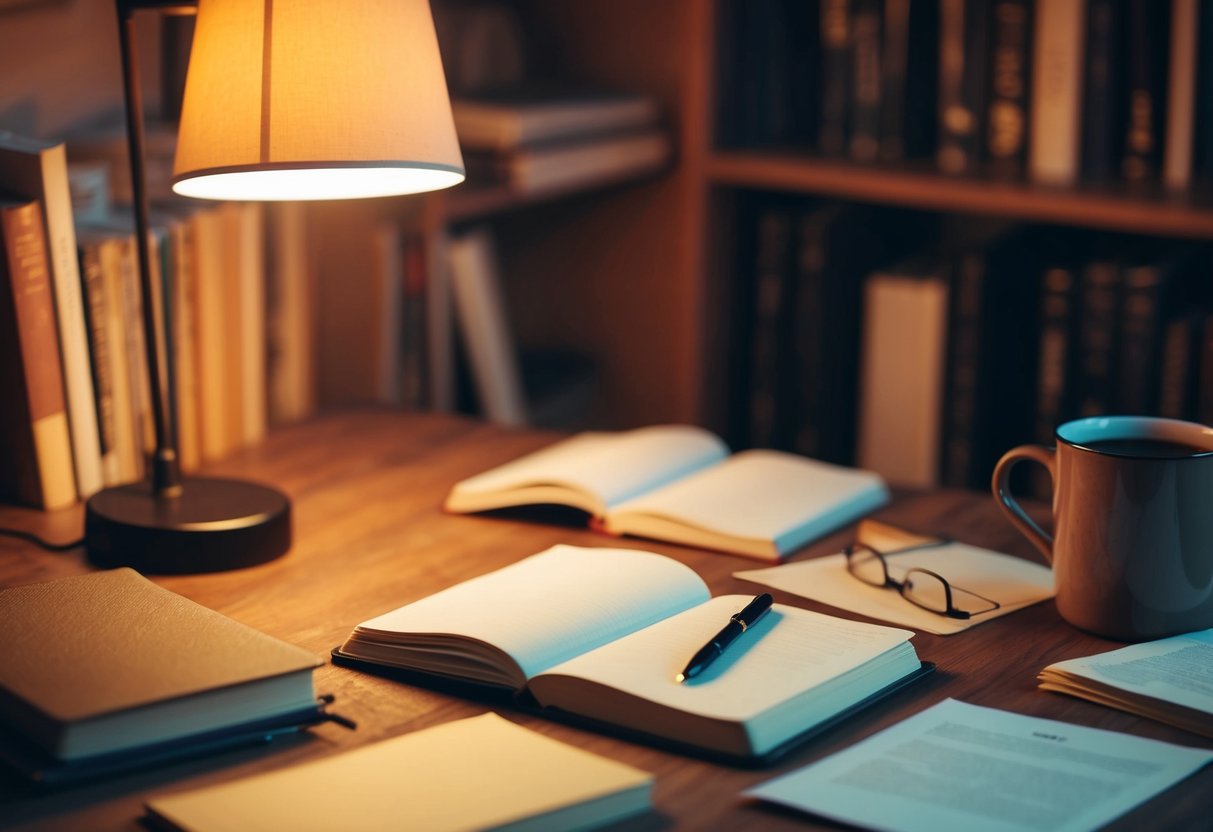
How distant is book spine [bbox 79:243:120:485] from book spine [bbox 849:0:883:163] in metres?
1.03

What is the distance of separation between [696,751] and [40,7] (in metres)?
1.05

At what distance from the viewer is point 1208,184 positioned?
1.76m

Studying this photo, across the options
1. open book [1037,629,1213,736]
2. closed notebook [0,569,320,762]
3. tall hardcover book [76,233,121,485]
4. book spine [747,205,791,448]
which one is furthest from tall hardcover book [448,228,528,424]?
open book [1037,629,1213,736]

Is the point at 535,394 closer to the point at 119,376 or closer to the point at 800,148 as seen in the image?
the point at 800,148

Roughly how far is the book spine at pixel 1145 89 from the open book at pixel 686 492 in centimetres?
69

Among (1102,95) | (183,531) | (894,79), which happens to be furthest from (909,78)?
(183,531)

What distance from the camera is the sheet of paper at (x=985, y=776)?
770 millimetres

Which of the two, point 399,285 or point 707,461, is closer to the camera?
point 707,461

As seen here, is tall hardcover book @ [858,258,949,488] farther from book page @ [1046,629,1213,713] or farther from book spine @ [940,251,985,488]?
book page @ [1046,629,1213,713]

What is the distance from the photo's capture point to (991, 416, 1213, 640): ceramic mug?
98 centimetres

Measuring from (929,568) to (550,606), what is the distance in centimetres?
33

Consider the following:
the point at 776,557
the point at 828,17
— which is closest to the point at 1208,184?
the point at 828,17

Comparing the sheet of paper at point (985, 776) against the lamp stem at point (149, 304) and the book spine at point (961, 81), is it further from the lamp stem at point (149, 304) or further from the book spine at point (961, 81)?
the book spine at point (961, 81)

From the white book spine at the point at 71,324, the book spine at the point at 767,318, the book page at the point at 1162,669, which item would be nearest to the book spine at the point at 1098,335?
the book spine at the point at 767,318
